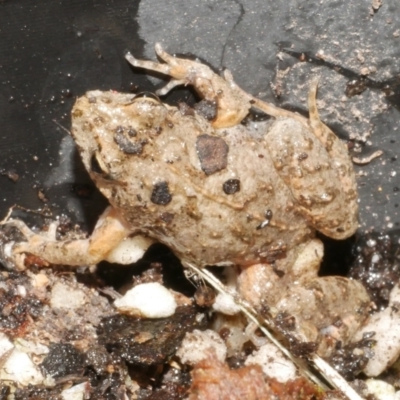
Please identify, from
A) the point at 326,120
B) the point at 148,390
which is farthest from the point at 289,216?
the point at 148,390

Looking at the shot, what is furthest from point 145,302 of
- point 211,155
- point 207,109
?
point 207,109

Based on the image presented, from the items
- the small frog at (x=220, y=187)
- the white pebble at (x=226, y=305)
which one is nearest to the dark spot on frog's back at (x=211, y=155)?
the small frog at (x=220, y=187)

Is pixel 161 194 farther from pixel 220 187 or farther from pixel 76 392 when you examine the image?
pixel 76 392

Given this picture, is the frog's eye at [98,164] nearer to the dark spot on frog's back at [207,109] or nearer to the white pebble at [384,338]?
the dark spot on frog's back at [207,109]

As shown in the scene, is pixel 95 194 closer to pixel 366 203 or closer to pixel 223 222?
pixel 223 222

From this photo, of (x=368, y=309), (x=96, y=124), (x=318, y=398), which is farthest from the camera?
(x=368, y=309)
